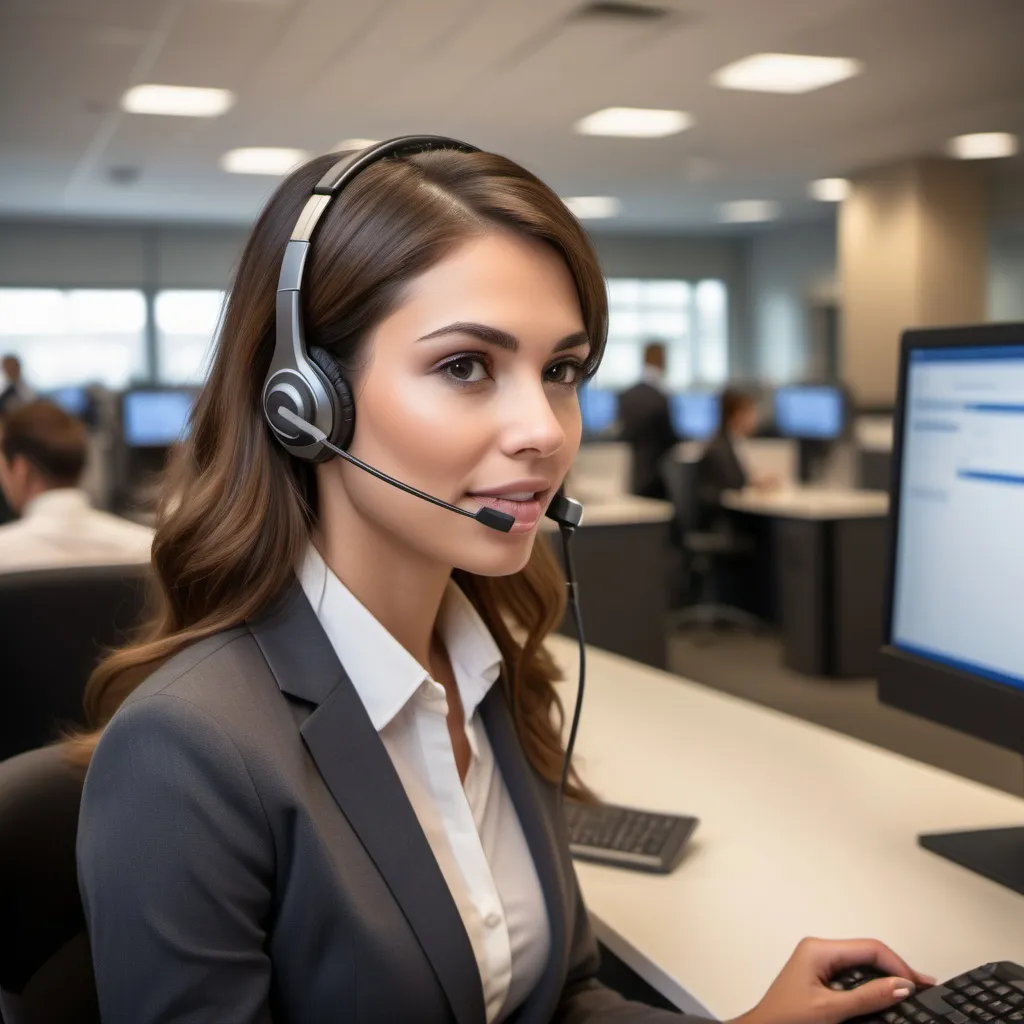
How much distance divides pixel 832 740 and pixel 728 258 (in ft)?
41.9

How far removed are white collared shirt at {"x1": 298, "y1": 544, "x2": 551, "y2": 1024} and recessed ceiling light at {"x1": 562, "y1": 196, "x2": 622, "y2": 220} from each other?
388 inches

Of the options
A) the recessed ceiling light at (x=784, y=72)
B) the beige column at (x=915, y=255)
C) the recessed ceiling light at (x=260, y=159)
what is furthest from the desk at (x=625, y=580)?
the beige column at (x=915, y=255)

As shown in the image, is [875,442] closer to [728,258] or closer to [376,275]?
[376,275]

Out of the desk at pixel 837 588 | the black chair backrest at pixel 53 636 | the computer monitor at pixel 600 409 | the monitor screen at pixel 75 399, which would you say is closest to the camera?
the black chair backrest at pixel 53 636

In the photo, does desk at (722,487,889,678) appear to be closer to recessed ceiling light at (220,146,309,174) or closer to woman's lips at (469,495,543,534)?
woman's lips at (469,495,543,534)

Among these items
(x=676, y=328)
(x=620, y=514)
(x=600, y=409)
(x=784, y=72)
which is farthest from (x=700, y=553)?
(x=676, y=328)

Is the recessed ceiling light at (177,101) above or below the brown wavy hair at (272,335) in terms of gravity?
above

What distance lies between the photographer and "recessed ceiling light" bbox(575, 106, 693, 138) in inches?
280

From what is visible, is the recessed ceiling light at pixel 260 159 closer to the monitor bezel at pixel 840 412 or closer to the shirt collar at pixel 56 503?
the monitor bezel at pixel 840 412

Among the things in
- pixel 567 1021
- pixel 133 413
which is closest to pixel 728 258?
pixel 133 413

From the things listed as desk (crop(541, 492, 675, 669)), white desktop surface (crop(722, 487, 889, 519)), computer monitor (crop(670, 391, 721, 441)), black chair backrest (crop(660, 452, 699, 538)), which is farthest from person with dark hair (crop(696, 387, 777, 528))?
computer monitor (crop(670, 391, 721, 441))

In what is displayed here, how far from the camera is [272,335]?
97 cm

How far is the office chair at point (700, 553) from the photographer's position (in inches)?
242

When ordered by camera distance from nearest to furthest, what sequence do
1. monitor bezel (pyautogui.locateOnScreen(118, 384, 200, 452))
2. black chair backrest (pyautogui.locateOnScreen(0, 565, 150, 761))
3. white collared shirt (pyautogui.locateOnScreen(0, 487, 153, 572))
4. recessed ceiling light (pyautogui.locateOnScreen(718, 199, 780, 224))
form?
black chair backrest (pyautogui.locateOnScreen(0, 565, 150, 761)) < white collared shirt (pyautogui.locateOnScreen(0, 487, 153, 572)) < monitor bezel (pyautogui.locateOnScreen(118, 384, 200, 452)) < recessed ceiling light (pyautogui.locateOnScreen(718, 199, 780, 224))
